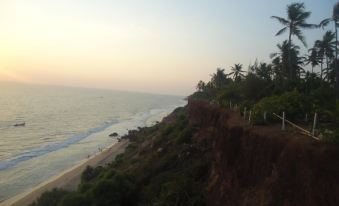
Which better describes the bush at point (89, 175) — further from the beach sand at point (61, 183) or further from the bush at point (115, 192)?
the bush at point (115, 192)

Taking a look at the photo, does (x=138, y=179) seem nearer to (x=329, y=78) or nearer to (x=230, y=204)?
(x=230, y=204)

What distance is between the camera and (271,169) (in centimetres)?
1238

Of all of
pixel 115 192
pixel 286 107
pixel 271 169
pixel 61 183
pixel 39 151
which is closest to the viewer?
pixel 271 169

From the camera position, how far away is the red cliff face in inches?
372

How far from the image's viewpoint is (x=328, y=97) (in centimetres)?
2092

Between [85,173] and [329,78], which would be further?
[329,78]

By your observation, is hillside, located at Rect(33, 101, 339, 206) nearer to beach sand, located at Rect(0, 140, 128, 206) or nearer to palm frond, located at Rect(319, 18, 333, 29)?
beach sand, located at Rect(0, 140, 128, 206)

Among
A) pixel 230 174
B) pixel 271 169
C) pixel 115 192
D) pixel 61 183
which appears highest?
pixel 271 169

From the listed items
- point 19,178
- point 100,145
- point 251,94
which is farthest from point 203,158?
point 100,145

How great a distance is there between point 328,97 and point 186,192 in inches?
414

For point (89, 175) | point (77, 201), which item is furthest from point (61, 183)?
point (77, 201)

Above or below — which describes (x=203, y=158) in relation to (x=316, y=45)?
below

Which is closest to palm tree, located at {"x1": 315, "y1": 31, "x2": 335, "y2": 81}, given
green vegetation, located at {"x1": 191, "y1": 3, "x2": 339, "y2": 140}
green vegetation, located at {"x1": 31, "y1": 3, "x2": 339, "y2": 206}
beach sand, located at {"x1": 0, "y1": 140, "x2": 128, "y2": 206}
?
green vegetation, located at {"x1": 191, "y1": 3, "x2": 339, "y2": 140}

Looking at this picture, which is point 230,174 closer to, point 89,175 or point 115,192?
point 115,192
